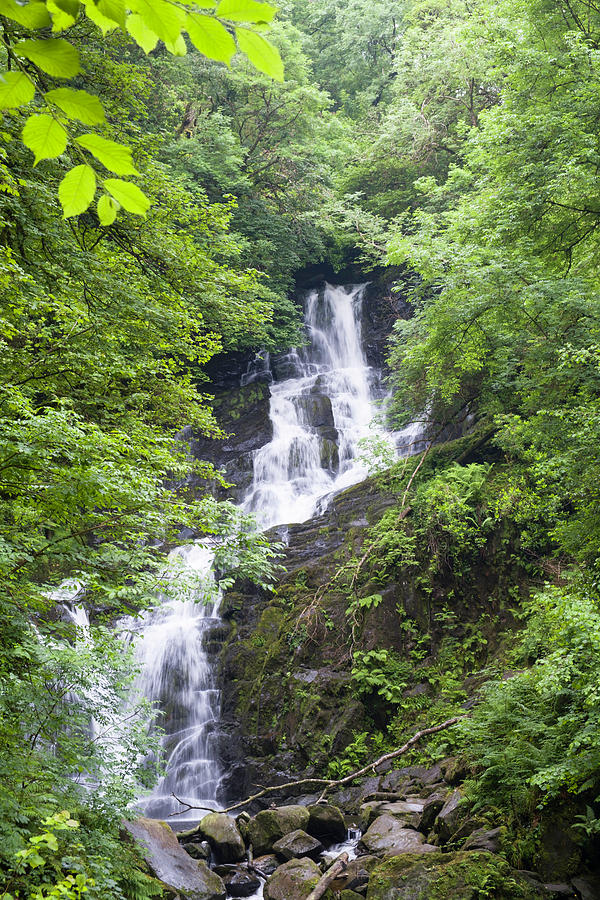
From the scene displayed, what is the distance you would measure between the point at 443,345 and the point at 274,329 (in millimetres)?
9334

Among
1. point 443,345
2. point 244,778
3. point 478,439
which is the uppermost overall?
point 443,345

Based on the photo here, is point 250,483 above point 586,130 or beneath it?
beneath

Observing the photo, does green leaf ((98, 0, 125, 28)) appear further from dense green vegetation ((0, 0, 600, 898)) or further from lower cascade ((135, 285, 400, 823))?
lower cascade ((135, 285, 400, 823))

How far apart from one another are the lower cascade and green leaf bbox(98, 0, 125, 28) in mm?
4899

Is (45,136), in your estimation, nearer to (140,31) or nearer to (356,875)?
(140,31)

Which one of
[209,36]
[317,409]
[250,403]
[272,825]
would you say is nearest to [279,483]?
[317,409]

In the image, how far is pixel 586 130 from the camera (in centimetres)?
850

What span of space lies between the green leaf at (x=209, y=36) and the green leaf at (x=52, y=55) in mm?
197

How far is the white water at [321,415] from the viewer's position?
1504cm

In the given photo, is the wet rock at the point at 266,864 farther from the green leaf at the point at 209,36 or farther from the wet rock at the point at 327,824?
the green leaf at the point at 209,36

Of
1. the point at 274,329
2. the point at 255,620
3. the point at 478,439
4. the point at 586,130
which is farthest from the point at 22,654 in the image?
the point at 274,329

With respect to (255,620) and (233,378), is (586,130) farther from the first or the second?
(233,378)

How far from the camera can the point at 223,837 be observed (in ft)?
23.0

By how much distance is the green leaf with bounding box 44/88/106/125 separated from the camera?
0.99 m
